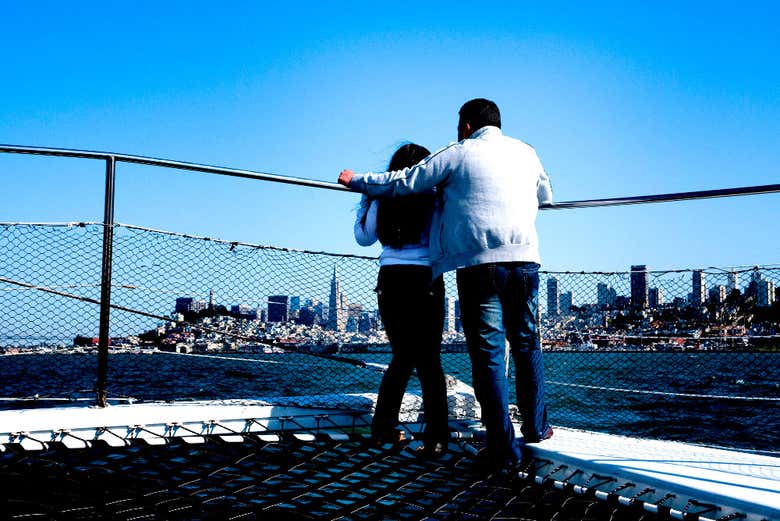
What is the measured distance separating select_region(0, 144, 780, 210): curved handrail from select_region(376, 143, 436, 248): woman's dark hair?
0.74m

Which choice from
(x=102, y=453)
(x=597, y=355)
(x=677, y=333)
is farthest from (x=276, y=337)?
(x=677, y=333)

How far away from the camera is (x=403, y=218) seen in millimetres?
2500

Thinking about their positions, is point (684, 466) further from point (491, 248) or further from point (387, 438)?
point (387, 438)

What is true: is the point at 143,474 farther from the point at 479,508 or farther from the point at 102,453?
the point at 479,508

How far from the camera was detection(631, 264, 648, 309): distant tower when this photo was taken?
3775 mm

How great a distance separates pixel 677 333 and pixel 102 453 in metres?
3.45

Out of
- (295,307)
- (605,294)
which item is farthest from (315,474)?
(605,294)

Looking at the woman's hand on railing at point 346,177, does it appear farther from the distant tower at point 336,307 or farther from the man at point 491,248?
the distant tower at point 336,307

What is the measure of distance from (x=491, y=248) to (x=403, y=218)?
0.43 meters

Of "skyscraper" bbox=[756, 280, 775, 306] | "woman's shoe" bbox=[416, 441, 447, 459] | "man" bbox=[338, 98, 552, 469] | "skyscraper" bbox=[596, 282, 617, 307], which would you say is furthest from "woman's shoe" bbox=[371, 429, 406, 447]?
"skyscraper" bbox=[756, 280, 775, 306]

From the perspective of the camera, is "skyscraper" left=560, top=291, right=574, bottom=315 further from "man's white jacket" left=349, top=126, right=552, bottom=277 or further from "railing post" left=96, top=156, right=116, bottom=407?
"railing post" left=96, top=156, right=116, bottom=407

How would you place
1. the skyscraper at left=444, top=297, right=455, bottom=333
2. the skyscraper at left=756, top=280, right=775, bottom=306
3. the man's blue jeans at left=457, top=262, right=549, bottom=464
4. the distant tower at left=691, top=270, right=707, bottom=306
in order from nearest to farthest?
the man's blue jeans at left=457, top=262, right=549, bottom=464, the skyscraper at left=756, top=280, right=775, bottom=306, the skyscraper at left=444, top=297, right=455, bottom=333, the distant tower at left=691, top=270, right=707, bottom=306

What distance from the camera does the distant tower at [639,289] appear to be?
12.4 feet

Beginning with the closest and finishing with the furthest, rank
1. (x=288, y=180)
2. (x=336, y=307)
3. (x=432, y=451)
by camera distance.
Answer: (x=432, y=451), (x=288, y=180), (x=336, y=307)
